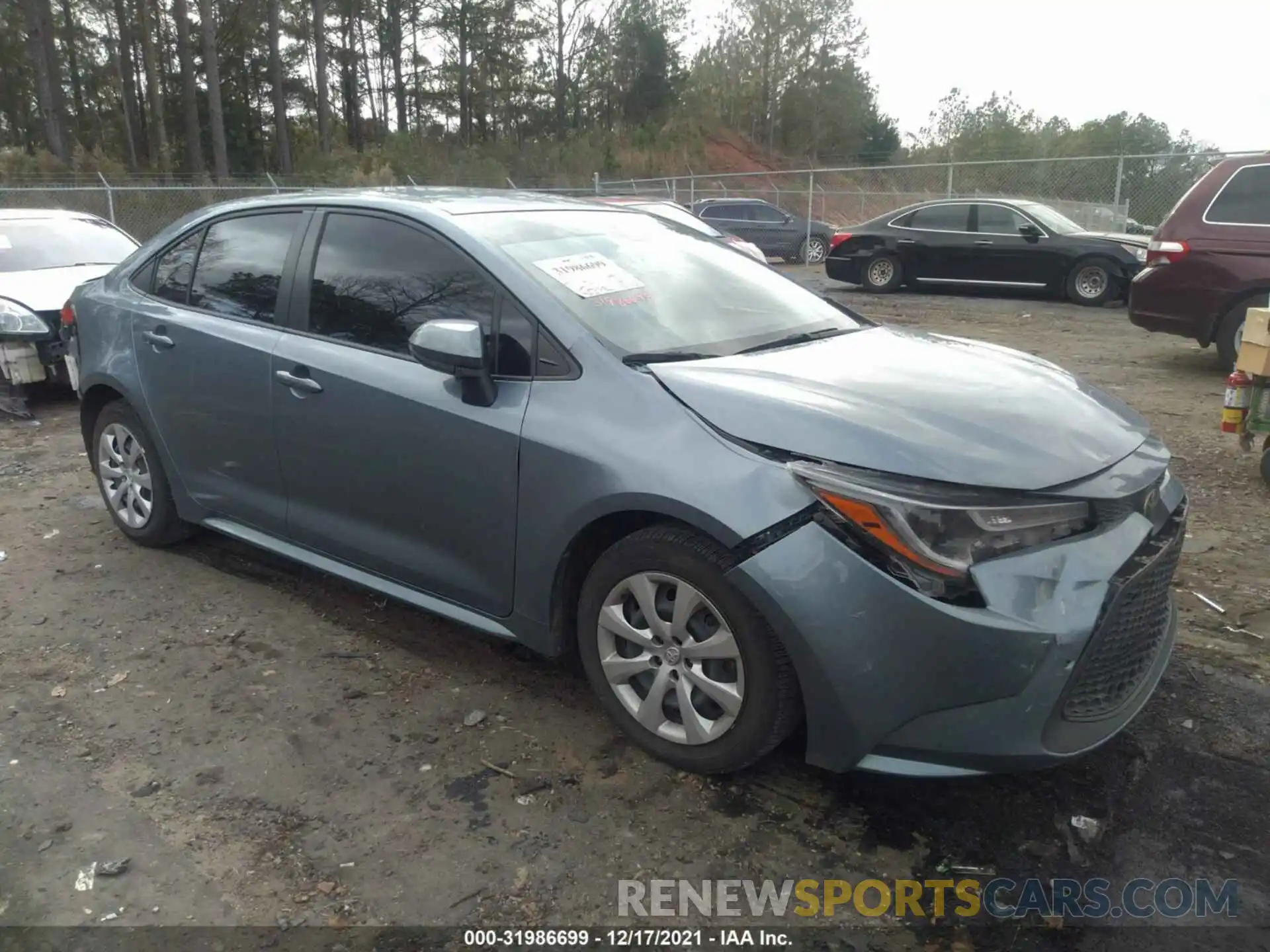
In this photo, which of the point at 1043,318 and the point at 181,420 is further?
the point at 1043,318

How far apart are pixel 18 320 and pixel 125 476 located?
11.8ft

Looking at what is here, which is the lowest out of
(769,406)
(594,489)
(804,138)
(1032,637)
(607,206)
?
(1032,637)

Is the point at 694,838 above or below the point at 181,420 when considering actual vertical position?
below

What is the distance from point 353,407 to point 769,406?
1.57m

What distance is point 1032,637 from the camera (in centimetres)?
228

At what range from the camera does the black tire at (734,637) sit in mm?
2502

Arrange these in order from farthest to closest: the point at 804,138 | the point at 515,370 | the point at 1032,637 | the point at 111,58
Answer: the point at 804,138, the point at 111,58, the point at 515,370, the point at 1032,637

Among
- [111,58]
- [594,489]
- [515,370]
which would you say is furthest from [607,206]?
[111,58]

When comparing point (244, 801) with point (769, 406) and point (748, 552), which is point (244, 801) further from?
point (769, 406)

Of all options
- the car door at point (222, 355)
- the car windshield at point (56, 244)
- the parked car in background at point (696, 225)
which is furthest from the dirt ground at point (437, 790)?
the car windshield at point (56, 244)

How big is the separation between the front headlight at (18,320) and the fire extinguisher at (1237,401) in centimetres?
805

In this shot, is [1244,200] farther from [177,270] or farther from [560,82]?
[560,82]

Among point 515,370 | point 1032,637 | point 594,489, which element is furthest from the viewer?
point 515,370

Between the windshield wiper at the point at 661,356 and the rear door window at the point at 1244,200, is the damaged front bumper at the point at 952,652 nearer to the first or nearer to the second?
the windshield wiper at the point at 661,356
